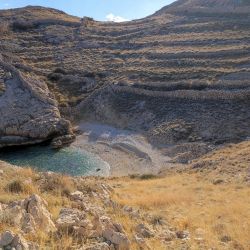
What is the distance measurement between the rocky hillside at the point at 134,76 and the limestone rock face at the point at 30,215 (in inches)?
1516

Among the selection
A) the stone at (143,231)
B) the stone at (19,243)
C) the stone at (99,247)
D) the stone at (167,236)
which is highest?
the stone at (19,243)

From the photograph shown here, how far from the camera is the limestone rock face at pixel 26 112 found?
5372 cm

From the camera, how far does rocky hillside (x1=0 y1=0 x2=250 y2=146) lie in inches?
2056

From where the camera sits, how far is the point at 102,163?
47.0 meters

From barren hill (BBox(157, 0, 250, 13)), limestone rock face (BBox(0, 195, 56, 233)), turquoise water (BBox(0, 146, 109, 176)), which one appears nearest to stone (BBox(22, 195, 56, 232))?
limestone rock face (BBox(0, 195, 56, 233))

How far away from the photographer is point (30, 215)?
9.23m

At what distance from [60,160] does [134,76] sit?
2040 centimetres

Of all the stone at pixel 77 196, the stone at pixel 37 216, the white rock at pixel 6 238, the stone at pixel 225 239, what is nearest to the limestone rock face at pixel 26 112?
the stone at pixel 77 196

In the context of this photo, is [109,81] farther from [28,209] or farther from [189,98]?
[28,209]

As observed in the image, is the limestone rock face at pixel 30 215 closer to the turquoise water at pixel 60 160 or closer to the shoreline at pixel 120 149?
the shoreline at pixel 120 149

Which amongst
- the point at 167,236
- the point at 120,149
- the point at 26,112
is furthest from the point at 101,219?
the point at 26,112

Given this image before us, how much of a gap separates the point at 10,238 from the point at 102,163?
39336mm

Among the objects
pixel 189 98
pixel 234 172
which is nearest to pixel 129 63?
pixel 189 98

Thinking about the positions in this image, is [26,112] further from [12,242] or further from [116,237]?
[12,242]
